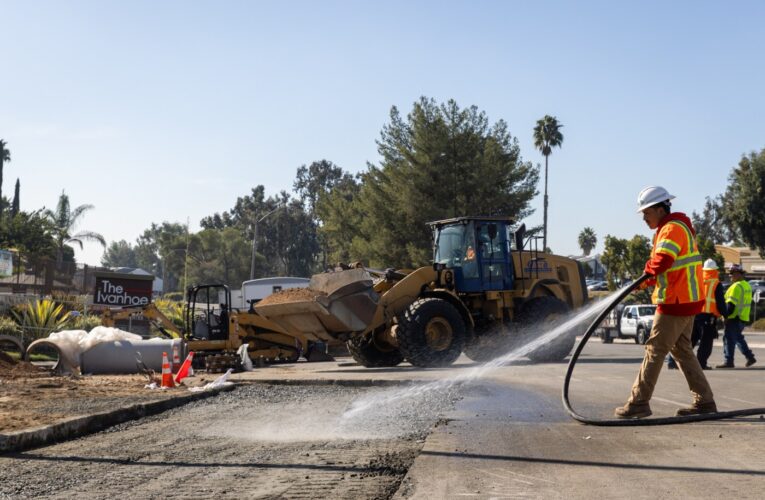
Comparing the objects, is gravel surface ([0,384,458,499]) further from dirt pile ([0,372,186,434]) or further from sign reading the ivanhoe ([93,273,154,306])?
sign reading the ivanhoe ([93,273,154,306])

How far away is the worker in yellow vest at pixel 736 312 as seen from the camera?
609 inches

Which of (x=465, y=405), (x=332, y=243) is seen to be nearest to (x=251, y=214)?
(x=332, y=243)

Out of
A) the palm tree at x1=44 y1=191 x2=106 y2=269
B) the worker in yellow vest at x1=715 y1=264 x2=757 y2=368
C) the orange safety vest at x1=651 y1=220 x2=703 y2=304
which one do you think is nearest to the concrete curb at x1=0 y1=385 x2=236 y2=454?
the orange safety vest at x1=651 y1=220 x2=703 y2=304

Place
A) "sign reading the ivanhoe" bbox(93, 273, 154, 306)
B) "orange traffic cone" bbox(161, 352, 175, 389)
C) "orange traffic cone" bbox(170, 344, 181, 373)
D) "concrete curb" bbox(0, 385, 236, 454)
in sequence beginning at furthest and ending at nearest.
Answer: "sign reading the ivanhoe" bbox(93, 273, 154, 306)
"orange traffic cone" bbox(170, 344, 181, 373)
"orange traffic cone" bbox(161, 352, 175, 389)
"concrete curb" bbox(0, 385, 236, 454)

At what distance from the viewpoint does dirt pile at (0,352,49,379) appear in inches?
629

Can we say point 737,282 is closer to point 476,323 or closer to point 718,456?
point 476,323

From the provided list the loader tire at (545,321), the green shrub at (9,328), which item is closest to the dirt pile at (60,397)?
the loader tire at (545,321)

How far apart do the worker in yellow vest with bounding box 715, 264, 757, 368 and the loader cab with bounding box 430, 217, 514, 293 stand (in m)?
4.62

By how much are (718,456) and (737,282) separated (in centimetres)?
1058

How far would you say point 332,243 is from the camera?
198 feet

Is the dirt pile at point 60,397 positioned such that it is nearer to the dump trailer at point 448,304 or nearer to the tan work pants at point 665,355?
the dump trailer at point 448,304

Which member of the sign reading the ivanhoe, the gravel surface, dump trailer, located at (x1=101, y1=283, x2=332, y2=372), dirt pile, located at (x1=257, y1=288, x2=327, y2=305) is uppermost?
the sign reading the ivanhoe

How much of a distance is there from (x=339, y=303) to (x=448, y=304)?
2.11m

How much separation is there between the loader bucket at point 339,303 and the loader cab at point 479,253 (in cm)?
216
